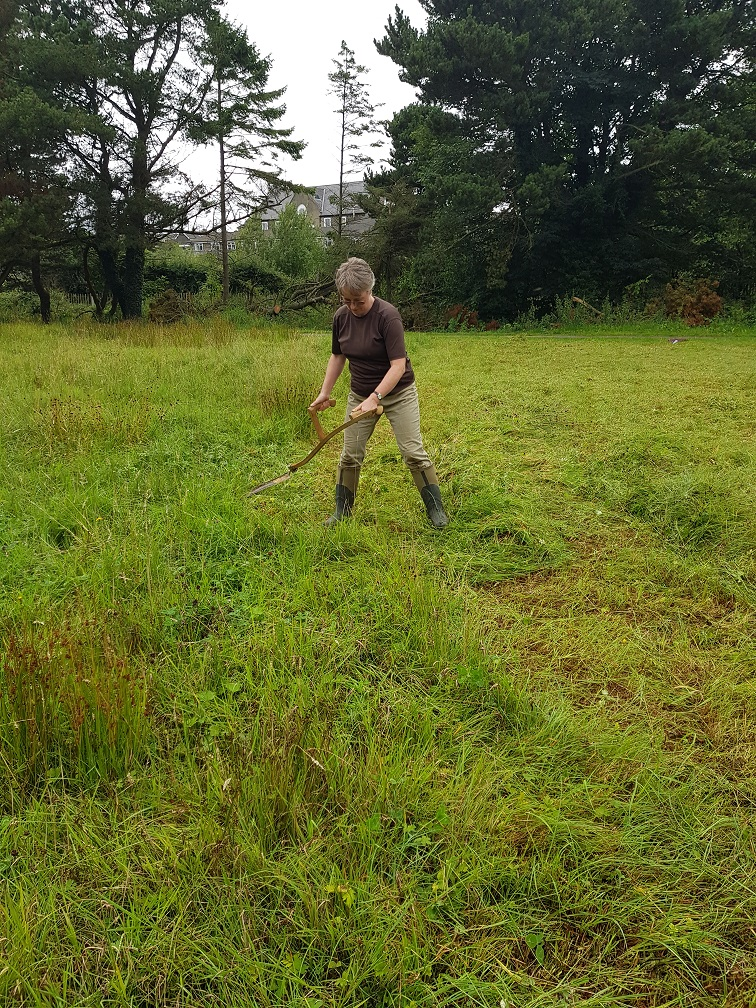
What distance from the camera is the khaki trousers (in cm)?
384

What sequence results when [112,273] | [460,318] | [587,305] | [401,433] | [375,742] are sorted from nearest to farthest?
[375,742] < [401,433] < [587,305] < [112,273] < [460,318]

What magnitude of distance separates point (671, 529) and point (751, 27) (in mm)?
23620

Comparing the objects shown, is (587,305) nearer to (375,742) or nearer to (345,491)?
(345,491)

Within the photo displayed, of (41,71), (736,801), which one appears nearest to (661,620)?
(736,801)

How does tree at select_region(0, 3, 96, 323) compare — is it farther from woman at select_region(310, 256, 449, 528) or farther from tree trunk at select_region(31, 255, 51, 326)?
woman at select_region(310, 256, 449, 528)

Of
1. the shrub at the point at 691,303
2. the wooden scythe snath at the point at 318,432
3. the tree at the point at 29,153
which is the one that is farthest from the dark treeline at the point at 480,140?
the wooden scythe snath at the point at 318,432

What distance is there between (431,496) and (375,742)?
7.20 ft

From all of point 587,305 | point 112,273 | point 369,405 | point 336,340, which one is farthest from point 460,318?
point 369,405

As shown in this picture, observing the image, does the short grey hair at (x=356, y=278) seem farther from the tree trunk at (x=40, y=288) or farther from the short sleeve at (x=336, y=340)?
the tree trunk at (x=40, y=288)

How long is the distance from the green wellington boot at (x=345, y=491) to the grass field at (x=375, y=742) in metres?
0.17

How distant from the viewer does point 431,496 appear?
392 cm

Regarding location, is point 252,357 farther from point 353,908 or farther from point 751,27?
point 751,27

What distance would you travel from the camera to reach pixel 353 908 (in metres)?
1.44

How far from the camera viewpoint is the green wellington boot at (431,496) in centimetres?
387
